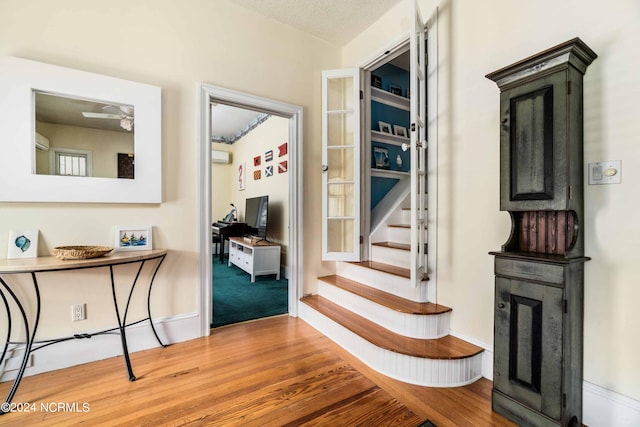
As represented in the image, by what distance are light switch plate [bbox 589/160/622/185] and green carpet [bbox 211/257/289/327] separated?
265 cm

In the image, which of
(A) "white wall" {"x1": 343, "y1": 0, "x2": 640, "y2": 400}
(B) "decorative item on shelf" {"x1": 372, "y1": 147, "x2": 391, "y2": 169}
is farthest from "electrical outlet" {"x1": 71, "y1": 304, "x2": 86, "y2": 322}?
(B) "decorative item on shelf" {"x1": 372, "y1": 147, "x2": 391, "y2": 169}

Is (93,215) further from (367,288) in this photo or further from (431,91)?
(431,91)

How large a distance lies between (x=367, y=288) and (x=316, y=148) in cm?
149

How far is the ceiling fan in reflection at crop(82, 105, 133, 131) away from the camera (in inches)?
78.1

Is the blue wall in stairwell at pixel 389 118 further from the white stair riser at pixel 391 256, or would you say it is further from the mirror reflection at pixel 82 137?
the mirror reflection at pixel 82 137

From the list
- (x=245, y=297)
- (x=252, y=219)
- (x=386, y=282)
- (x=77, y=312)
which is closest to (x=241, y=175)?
(x=252, y=219)

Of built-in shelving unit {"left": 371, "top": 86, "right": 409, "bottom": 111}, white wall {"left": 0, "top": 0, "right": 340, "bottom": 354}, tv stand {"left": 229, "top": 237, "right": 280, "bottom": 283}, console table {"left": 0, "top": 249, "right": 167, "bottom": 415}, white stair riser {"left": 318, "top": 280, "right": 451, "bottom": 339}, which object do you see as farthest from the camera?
tv stand {"left": 229, "top": 237, "right": 280, "bottom": 283}

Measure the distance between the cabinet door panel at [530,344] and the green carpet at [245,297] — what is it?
80.8 inches

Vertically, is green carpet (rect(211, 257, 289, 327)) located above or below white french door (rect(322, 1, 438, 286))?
below

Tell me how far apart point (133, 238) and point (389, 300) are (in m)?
2.01

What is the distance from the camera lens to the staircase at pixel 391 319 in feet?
5.78

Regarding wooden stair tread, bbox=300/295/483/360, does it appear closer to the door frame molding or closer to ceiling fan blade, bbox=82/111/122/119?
the door frame molding

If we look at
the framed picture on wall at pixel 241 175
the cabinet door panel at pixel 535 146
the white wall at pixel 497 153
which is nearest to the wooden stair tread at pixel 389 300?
the white wall at pixel 497 153

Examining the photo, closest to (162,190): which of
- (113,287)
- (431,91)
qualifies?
(113,287)
